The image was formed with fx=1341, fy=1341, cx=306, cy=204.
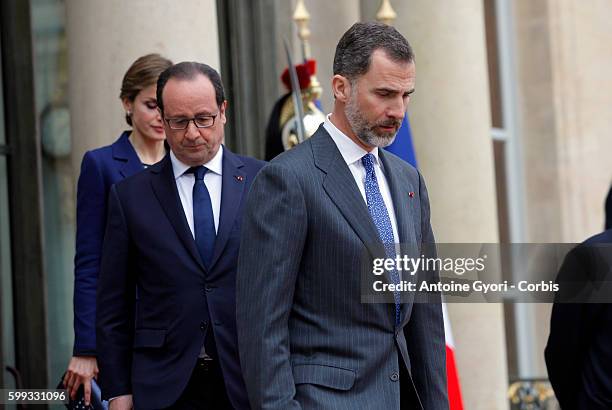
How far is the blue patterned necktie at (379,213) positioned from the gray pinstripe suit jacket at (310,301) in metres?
0.05

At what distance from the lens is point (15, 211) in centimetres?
780

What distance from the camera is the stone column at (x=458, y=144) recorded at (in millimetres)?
8969

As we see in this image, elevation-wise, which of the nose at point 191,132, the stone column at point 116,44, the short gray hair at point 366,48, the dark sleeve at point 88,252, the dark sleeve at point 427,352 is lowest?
the dark sleeve at point 427,352

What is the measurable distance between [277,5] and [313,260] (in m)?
5.49

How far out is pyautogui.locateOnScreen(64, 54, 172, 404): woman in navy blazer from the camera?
5016 mm

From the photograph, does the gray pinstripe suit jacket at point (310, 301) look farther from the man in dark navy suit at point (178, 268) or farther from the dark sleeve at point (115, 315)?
the dark sleeve at point (115, 315)

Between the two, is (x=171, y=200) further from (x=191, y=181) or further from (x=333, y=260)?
(x=333, y=260)

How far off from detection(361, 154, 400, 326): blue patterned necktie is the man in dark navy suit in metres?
0.59

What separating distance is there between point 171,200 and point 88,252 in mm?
608

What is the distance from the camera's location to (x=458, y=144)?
8.97 metres

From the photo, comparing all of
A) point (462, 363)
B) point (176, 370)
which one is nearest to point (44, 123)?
point (462, 363)

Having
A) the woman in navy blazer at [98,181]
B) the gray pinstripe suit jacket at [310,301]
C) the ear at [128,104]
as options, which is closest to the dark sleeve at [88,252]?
the woman in navy blazer at [98,181]

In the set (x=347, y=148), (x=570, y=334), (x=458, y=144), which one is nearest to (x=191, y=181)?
(x=347, y=148)

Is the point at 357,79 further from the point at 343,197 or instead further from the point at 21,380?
the point at 21,380
